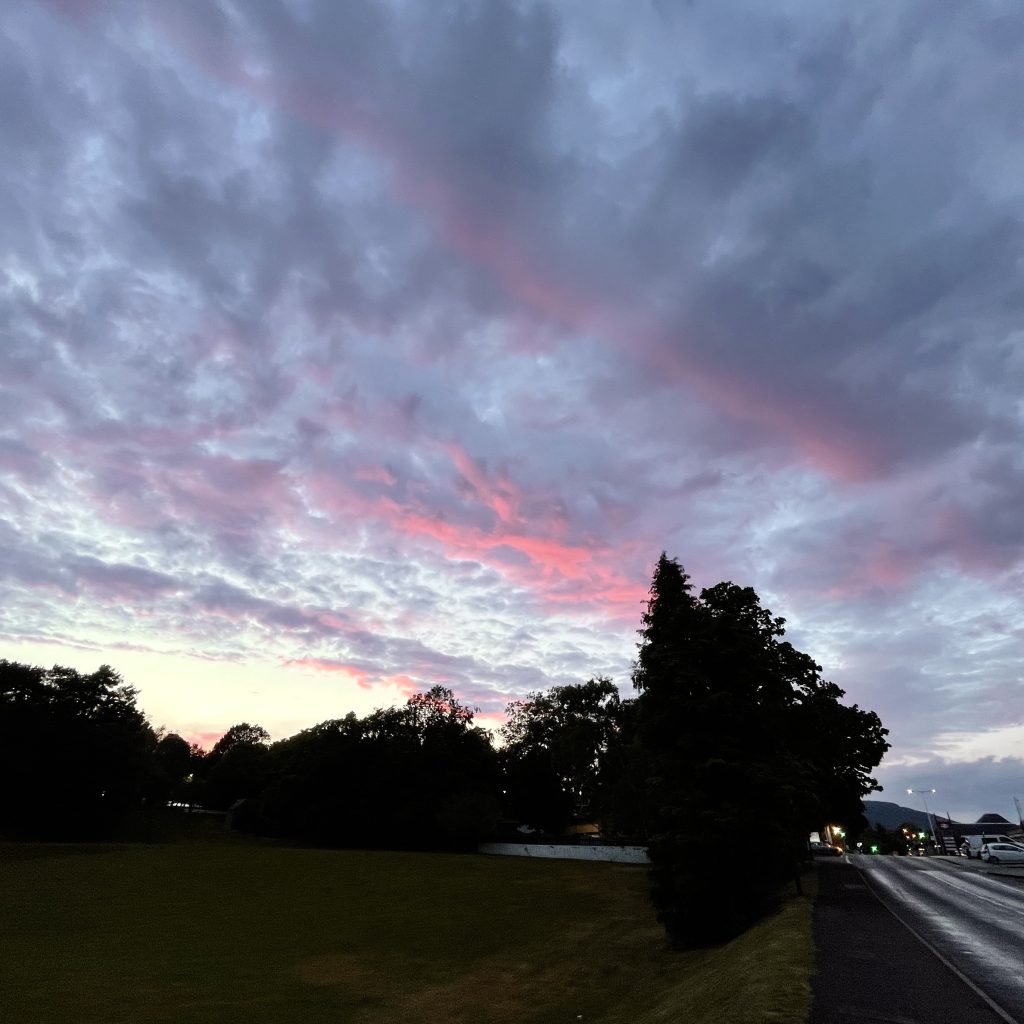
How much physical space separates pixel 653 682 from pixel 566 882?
91.0ft

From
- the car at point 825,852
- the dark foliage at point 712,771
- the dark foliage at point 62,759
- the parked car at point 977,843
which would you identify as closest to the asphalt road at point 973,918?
the dark foliage at point 712,771

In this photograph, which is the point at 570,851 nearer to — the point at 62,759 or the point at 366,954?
the point at 366,954

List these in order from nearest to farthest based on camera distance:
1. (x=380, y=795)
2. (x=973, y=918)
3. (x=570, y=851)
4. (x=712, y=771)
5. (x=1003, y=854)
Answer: (x=973, y=918) → (x=712, y=771) → (x=1003, y=854) → (x=570, y=851) → (x=380, y=795)

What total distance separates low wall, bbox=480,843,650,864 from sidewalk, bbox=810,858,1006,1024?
4068cm

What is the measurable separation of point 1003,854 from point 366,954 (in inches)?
2178

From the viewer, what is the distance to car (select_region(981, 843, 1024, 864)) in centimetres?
5606

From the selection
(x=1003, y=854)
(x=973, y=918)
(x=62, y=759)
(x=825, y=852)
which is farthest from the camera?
(x=825, y=852)

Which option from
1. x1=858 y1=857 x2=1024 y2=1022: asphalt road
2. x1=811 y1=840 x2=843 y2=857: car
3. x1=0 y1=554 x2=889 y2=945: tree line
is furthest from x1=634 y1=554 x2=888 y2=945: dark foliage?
x1=811 y1=840 x2=843 y2=857: car

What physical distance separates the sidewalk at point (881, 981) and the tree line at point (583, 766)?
466 cm

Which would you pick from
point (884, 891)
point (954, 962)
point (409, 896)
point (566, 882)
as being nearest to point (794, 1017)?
point (954, 962)

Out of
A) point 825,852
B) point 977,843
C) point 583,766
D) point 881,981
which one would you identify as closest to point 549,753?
point 583,766

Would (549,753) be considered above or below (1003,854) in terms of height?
above

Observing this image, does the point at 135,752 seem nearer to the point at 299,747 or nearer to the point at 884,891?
the point at 299,747

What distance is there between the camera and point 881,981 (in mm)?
14617
